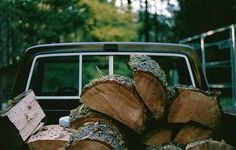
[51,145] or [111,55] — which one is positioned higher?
[111,55]

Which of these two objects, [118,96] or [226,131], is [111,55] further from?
[226,131]

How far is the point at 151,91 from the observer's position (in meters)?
3.70

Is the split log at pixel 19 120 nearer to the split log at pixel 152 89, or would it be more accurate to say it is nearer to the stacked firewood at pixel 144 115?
the stacked firewood at pixel 144 115

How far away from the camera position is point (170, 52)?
468cm

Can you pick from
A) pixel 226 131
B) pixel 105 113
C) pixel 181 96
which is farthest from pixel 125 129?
pixel 226 131

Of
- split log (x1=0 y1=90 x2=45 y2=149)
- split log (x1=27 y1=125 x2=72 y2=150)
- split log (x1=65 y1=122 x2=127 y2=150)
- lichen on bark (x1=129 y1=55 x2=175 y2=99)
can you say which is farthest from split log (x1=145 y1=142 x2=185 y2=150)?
split log (x1=0 y1=90 x2=45 y2=149)

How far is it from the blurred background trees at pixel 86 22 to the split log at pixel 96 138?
768 centimetres

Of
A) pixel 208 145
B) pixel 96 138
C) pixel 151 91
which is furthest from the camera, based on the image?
pixel 151 91

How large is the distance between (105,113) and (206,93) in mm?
902

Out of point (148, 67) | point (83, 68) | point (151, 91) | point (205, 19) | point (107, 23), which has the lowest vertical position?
point (83, 68)

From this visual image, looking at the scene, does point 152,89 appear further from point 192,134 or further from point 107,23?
point 107,23

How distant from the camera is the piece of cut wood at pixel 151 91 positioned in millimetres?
3697

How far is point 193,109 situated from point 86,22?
13326 mm

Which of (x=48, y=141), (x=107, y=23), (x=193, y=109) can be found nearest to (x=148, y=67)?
(x=193, y=109)
